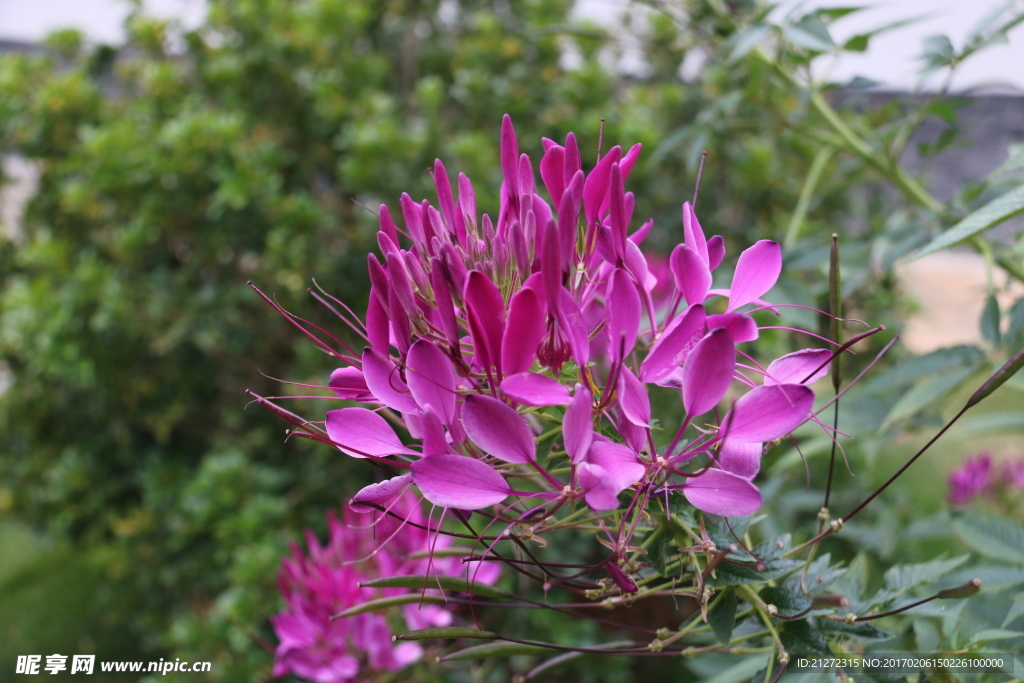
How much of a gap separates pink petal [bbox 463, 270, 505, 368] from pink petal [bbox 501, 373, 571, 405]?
0.03 meters

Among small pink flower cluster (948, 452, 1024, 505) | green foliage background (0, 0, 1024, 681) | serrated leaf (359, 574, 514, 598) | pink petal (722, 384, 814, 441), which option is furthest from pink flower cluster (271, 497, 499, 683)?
small pink flower cluster (948, 452, 1024, 505)

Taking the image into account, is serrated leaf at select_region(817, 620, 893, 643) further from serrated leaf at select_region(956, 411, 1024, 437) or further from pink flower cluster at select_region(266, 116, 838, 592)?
serrated leaf at select_region(956, 411, 1024, 437)

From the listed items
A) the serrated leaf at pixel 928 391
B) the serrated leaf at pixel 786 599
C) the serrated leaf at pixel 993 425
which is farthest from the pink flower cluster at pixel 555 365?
the serrated leaf at pixel 993 425

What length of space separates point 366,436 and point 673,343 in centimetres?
21

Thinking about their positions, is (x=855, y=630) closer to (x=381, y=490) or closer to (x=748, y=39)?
(x=381, y=490)

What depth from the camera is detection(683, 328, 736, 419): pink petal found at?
38 centimetres

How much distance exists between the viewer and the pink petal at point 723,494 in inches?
14.8

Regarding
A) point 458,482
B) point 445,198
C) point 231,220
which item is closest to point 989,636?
point 458,482

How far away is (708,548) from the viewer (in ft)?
1.40

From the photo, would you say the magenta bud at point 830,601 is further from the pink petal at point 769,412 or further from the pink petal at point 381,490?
the pink petal at point 381,490

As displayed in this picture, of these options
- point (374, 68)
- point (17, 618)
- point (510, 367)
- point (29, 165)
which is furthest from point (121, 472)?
point (510, 367)

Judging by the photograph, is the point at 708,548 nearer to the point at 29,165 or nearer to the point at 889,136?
the point at 889,136

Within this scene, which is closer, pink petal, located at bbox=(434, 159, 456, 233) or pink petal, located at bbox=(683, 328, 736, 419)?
pink petal, located at bbox=(683, 328, 736, 419)

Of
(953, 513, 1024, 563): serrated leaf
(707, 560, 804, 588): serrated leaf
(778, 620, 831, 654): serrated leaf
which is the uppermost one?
(707, 560, 804, 588): serrated leaf
